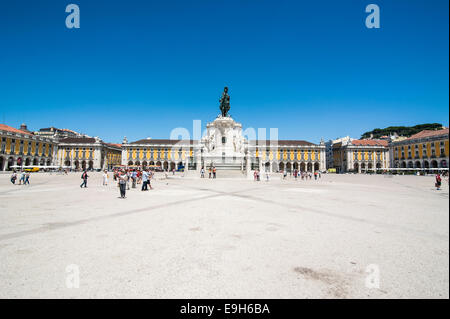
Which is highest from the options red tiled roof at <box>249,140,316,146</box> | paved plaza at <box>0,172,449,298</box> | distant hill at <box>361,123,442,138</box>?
distant hill at <box>361,123,442,138</box>

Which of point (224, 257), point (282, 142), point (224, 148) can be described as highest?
point (282, 142)

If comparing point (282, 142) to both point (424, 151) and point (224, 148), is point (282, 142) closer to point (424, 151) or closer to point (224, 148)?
point (424, 151)

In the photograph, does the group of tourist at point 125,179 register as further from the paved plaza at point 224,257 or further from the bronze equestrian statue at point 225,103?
the bronze equestrian statue at point 225,103

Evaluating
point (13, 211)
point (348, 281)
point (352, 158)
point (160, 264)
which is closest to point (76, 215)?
point (13, 211)

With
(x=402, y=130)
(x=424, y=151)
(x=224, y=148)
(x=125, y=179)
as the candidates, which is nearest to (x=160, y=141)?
(x=224, y=148)

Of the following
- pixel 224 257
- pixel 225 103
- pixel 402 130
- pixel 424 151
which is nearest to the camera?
pixel 224 257

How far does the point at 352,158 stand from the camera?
3472 inches

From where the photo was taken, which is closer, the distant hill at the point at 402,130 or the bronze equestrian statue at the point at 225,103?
the bronze equestrian statue at the point at 225,103

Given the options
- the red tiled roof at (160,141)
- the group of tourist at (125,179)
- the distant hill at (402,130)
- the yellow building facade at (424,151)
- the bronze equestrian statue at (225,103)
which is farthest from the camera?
the distant hill at (402,130)

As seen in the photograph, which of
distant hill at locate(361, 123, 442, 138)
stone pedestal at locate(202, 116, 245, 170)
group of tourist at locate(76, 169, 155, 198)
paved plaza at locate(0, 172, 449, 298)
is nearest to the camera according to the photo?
paved plaza at locate(0, 172, 449, 298)

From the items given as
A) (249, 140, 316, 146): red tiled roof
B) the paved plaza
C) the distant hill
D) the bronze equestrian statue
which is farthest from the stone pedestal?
the distant hill

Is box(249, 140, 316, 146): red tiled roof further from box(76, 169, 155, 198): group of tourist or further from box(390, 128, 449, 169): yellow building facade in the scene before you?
box(76, 169, 155, 198): group of tourist

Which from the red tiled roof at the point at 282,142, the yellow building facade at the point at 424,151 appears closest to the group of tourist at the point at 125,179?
the yellow building facade at the point at 424,151
